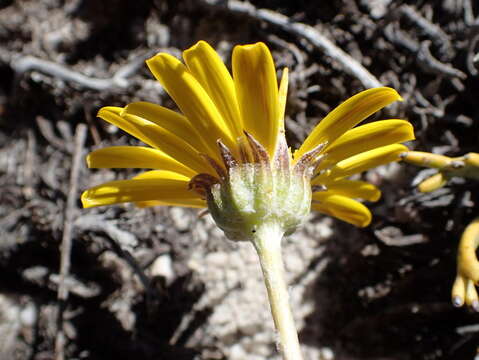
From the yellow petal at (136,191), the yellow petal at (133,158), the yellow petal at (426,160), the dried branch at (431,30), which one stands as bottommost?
the yellow petal at (136,191)

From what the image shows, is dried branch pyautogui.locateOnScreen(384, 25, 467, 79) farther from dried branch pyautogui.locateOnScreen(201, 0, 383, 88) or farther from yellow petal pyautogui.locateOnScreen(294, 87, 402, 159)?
yellow petal pyautogui.locateOnScreen(294, 87, 402, 159)

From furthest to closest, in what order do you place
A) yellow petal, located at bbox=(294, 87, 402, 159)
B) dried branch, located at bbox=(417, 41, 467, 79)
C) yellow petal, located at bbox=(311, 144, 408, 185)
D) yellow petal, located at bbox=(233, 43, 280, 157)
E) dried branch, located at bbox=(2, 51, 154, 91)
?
dried branch, located at bbox=(2, 51, 154, 91) < dried branch, located at bbox=(417, 41, 467, 79) < yellow petal, located at bbox=(311, 144, 408, 185) < yellow petal, located at bbox=(294, 87, 402, 159) < yellow petal, located at bbox=(233, 43, 280, 157)

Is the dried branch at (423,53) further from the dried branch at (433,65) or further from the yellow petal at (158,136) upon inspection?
the yellow petal at (158,136)

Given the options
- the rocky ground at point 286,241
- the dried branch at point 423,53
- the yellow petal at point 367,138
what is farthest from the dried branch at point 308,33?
the yellow petal at point 367,138

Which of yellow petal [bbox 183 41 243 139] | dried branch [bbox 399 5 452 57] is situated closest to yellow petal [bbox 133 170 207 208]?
yellow petal [bbox 183 41 243 139]

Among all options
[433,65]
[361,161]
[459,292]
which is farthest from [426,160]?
[433,65]

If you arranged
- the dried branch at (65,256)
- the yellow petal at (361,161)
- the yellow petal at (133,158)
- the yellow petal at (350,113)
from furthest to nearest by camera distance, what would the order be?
the dried branch at (65,256), the yellow petal at (361,161), the yellow petal at (133,158), the yellow petal at (350,113)

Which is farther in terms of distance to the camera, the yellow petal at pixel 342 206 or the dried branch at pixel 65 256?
the dried branch at pixel 65 256
